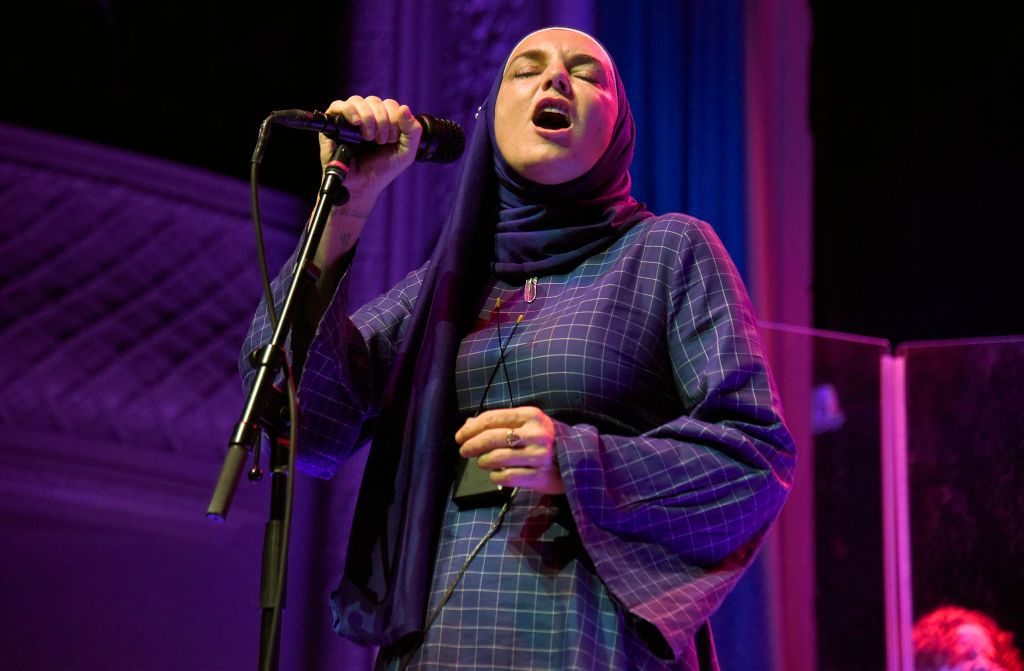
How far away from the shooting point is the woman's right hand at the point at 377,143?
4.08 feet

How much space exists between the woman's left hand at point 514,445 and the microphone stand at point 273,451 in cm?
18

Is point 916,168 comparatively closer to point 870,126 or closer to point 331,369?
point 870,126

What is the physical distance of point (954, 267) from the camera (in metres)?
2.88

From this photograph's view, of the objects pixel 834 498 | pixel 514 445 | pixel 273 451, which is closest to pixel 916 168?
pixel 834 498

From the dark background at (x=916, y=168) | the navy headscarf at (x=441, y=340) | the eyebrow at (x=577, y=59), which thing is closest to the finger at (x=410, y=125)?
the navy headscarf at (x=441, y=340)

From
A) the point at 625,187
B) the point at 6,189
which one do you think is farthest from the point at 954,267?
the point at 6,189

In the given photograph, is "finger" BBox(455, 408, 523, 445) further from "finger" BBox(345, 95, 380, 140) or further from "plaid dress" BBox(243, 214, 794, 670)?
"finger" BBox(345, 95, 380, 140)

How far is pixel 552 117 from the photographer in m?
1.43

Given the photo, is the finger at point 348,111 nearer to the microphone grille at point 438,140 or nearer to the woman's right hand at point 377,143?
the woman's right hand at point 377,143

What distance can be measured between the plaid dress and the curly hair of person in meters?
1.34

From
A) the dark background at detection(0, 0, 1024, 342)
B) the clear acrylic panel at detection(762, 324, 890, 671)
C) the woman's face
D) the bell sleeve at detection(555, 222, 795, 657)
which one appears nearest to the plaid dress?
the bell sleeve at detection(555, 222, 795, 657)

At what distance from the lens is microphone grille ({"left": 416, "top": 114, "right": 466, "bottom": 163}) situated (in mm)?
1324

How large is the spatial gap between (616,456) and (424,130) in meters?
0.49

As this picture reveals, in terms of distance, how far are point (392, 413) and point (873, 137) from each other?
2.15m
